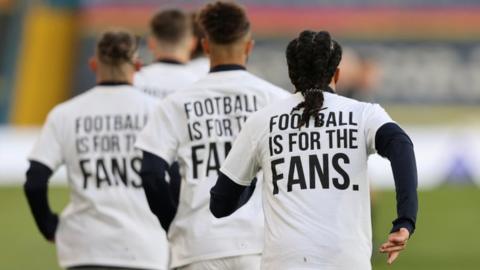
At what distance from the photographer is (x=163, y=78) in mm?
8930

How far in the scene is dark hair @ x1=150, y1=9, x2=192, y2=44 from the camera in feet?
28.3

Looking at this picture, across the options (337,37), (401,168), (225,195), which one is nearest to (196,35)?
(225,195)

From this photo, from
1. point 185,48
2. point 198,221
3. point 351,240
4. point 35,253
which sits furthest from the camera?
point 35,253

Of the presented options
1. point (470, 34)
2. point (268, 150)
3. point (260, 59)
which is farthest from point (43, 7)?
point (268, 150)

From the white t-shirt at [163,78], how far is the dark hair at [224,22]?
155cm

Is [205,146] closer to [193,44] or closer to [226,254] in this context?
[226,254]

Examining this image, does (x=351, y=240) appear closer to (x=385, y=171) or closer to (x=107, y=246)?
(x=107, y=246)

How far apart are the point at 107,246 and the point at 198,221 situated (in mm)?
929

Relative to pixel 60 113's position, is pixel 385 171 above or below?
below

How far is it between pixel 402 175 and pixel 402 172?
0.04ft

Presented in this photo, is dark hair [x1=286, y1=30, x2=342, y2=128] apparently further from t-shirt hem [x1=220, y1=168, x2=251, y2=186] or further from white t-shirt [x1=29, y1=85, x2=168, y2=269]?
white t-shirt [x1=29, y1=85, x2=168, y2=269]

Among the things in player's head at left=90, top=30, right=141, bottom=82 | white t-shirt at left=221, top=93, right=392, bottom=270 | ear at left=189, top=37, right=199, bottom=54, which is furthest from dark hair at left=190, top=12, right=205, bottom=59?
white t-shirt at left=221, top=93, right=392, bottom=270

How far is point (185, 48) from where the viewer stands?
350 inches

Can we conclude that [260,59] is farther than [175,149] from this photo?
Yes
